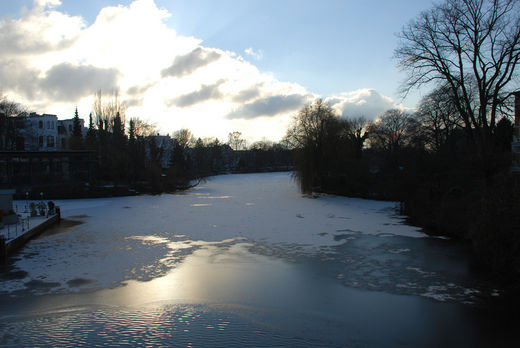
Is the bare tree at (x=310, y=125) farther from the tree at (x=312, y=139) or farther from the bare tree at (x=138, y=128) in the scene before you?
the bare tree at (x=138, y=128)

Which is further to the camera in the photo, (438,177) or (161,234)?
(438,177)

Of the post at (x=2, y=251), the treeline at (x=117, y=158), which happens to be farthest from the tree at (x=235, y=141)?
the post at (x=2, y=251)

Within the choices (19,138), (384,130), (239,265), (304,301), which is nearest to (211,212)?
(239,265)

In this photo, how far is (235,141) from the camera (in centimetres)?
12019

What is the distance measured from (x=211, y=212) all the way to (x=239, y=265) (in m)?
12.4

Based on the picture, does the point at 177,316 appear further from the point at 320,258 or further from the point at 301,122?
the point at 301,122

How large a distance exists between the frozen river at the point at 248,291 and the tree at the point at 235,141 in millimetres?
103901

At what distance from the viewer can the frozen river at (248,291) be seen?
6.64m

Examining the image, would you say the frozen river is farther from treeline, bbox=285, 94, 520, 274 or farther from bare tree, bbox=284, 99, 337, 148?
bare tree, bbox=284, 99, 337, 148

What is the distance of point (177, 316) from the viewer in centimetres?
741

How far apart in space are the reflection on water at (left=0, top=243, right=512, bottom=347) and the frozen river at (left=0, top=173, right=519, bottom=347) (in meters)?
0.03

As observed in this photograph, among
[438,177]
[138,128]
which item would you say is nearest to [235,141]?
[138,128]

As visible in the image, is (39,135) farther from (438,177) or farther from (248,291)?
(248,291)

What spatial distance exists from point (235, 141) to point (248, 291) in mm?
112349
